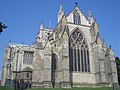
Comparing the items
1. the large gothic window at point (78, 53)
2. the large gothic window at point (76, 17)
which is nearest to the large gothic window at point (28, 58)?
the large gothic window at point (78, 53)

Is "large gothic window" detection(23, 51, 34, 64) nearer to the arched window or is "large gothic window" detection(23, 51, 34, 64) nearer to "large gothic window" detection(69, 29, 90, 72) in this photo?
"large gothic window" detection(69, 29, 90, 72)

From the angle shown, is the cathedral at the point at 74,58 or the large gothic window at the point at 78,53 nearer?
the cathedral at the point at 74,58

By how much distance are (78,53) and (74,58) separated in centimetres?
176

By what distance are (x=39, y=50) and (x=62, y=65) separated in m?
7.16

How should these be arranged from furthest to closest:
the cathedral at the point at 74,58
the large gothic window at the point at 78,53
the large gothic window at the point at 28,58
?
the large gothic window at the point at 28,58 → the large gothic window at the point at 78,53 → the cathedral at the point at 74,58

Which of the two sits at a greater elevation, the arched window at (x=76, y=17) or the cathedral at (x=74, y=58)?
the arched window at (x=76, y=17)

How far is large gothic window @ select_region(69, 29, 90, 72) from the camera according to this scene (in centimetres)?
3488

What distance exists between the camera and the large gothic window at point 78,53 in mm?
34875

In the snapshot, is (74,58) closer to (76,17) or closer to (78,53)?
(78,53)

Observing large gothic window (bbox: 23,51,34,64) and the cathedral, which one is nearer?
the cathedral

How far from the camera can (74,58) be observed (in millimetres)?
35188

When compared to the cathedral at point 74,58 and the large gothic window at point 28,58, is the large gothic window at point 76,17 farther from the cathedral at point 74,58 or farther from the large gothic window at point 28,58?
the large gothic window at point 28,58

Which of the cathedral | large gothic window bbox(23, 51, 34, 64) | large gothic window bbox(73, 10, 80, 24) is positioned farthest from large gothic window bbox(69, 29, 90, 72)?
large gothic window bbox(23, 51, 34, 64)

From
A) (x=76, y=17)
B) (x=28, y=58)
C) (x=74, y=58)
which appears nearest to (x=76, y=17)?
(x=76, y=17)
